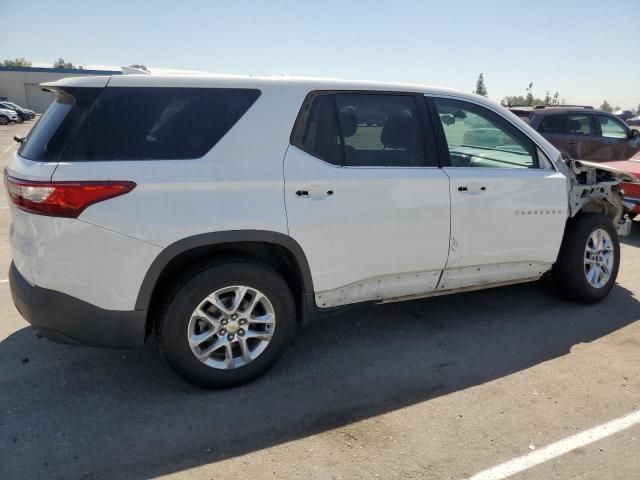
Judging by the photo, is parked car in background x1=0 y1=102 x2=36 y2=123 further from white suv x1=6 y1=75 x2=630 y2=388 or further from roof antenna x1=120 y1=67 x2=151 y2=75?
white suv x1=6 y1=75 x2=630 y2=388

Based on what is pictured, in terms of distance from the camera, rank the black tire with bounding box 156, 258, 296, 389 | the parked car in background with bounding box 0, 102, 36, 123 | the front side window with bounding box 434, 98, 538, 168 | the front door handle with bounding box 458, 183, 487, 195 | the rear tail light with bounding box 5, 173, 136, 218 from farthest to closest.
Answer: the parked car in background with bounding box 0, 102, 36, 123
the front side window with bounding box 434, 98, 538, 168
the front door handle with bounding box 458, 183, 487, 195
the black tire with bounding box 156, 258, 296, 389
the rear tail light with bounding box 5, 173, 136, 218

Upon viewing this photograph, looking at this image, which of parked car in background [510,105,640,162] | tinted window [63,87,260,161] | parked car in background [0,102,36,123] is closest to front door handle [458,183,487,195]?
tinted window [63,87,260,161]

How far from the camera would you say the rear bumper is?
108 inches

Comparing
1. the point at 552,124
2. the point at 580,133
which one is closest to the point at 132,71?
the point at 552,124

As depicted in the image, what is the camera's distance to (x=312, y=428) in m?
2.80

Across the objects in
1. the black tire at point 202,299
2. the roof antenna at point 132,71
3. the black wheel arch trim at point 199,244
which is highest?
the roof antenna at point 132,71

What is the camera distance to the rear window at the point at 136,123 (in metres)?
2.70

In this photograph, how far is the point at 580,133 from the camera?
10.2 meters

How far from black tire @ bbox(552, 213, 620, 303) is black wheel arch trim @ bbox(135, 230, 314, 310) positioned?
8.55ft

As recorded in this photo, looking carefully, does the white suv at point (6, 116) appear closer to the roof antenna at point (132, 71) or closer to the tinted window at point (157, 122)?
the roof antenna at point (132, 71)

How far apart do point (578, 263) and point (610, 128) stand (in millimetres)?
7547

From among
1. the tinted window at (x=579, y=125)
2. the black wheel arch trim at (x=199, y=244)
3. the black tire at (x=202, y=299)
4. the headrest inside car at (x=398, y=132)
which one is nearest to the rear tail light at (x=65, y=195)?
the black wheel arch trim at (x=199, y=244)

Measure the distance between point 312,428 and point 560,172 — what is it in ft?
9.41

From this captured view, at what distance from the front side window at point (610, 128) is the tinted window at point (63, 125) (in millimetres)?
10404
